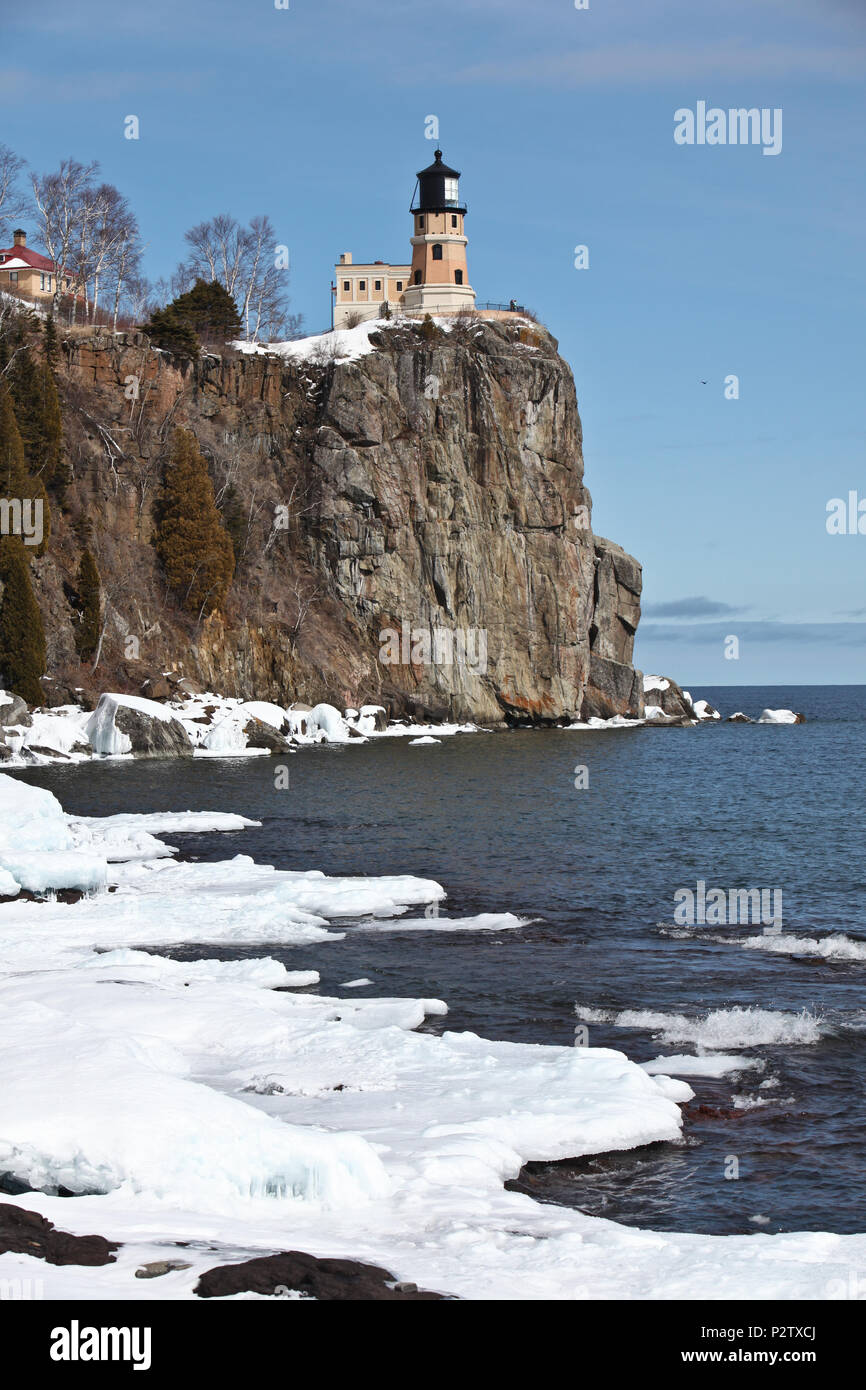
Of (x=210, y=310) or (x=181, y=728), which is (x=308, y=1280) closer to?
(x=181, y=728)

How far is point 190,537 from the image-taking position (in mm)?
79000

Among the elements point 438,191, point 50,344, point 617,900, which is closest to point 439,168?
point 438,191

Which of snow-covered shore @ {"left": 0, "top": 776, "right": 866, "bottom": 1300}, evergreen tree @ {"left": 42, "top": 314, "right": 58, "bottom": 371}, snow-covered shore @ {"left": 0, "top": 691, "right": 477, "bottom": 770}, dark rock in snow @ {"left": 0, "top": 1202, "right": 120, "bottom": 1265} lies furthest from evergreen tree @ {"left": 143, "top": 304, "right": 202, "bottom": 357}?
dark rock in snow @ {"left": 0, "top": 1202, "right": 120, "bottom": 1265}

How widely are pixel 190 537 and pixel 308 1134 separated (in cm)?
7032

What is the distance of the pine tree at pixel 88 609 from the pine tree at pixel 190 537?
6.90m

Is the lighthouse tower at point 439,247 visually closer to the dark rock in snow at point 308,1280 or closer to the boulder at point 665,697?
the boulder at point 665,697

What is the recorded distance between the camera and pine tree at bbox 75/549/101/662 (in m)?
71.6

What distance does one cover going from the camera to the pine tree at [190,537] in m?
78.9

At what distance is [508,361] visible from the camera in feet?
315

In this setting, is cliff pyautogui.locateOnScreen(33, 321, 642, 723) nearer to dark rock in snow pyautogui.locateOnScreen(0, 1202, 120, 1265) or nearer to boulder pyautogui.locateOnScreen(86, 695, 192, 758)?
boulder pyautogui.locateOnScreen(86, 695, 192, 758)

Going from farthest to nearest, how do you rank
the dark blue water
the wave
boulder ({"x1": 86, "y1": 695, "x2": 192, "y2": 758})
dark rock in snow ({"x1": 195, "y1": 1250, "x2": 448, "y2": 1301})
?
boulder ({"x1": 86, "y1": 695, "x2": 192, "y2": 758}), the wave, the dark blue water, dark rock in snow ({"x1": 195, "y1": 1250, "x2": 448, "y2": 1301})
